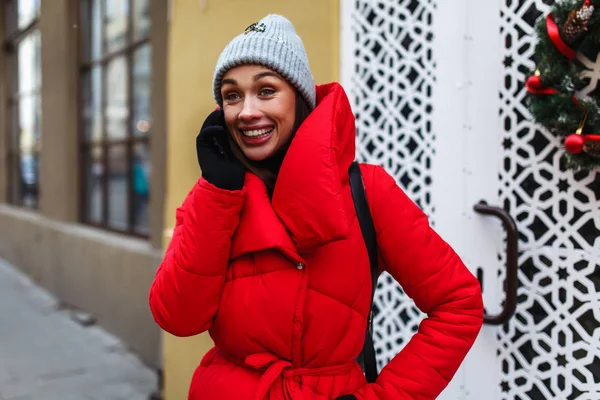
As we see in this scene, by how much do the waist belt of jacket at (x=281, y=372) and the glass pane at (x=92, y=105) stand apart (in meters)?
5.83

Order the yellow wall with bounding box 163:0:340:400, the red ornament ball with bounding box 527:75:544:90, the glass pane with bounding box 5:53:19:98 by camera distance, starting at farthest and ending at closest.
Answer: the glass pane with bounding box 5:53:19:98 → the yellow wall with bounding box 163:0:340:400 → the red ornament ball with bounding box 527:75:544:90

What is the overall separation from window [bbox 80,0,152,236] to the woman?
4.01 m

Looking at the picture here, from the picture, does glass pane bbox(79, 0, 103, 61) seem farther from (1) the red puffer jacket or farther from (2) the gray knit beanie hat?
(1) the red puffer jacket

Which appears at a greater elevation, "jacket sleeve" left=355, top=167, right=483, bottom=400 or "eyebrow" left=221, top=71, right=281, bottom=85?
"eyebrow" left=221, top=71, right=281, bottom=85

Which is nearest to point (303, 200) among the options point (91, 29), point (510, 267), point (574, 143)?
point (574, 143)

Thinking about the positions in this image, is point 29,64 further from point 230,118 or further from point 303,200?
point 303,200

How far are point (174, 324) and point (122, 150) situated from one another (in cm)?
495

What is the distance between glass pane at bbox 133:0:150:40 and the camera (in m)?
5.51

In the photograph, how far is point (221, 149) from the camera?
151cm

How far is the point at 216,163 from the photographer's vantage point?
147 cm

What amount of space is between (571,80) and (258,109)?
4.28 ft

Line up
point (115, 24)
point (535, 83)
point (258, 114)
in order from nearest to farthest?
1. point (258, 114)
2. point (535, 83)
3. point (115, 24)

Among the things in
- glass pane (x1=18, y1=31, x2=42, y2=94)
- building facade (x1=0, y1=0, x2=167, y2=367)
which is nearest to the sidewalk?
building facade (x1=0, y1=0, x2=167, y2=367)

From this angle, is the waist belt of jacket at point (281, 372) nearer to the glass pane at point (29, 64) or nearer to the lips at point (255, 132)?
the lips at point (255, 132)
